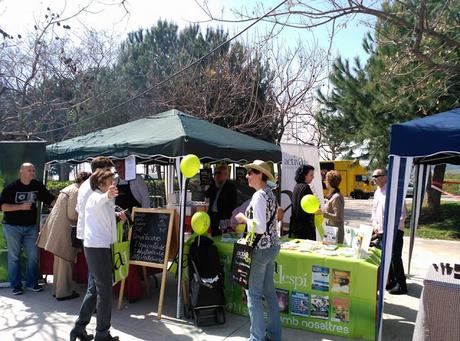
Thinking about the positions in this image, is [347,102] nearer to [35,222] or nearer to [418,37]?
[418,37]

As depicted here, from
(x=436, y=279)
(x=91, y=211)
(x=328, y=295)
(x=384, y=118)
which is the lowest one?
(x=328, y=295)

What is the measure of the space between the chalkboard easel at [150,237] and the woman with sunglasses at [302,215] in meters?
1.63

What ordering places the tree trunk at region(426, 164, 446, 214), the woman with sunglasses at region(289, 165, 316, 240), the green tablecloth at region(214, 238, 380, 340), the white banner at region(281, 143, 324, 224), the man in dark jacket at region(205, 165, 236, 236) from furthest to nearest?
the tree trunk at region(426, 164, 446, 214) < the white banner at region(281, 143, 324, 224) < the man in dark jacket at region(205, 165, 236, 236) < the woman with sunglasses at region(289, 165, 316, 240) < the green tablecloth at region(214, 238, 380, 340)

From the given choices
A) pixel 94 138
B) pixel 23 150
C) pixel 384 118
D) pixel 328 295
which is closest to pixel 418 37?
pixel 328 295

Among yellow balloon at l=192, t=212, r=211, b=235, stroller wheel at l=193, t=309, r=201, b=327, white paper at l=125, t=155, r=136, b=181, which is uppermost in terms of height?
white paper at l=125, t=155, r=136, b=181

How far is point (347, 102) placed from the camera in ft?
44.8

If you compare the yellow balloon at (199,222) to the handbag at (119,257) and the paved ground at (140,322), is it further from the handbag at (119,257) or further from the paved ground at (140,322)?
the paved ground at (140,322)

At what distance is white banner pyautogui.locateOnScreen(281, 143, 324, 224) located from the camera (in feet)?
28.6

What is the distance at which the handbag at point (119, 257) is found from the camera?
167 inches

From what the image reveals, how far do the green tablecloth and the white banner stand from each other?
428cm

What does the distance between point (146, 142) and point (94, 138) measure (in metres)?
1.32

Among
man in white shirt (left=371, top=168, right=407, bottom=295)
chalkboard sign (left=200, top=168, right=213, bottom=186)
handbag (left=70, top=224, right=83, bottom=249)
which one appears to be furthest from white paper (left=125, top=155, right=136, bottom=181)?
chalkboard sign (left=200, top=168, right=213, bottom=186)

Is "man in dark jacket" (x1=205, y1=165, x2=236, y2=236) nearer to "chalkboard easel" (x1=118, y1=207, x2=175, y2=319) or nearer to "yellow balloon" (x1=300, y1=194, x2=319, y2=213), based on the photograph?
"chalkboard easel" (x1=118, y1=207, x2=175, y2=319)

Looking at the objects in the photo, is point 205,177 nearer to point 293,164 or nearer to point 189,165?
point 293,164
